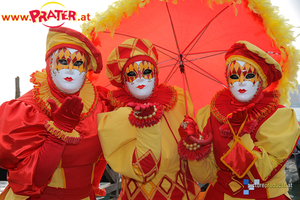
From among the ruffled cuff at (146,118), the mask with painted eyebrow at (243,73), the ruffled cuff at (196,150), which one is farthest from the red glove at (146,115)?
the mask with painted eyebrow at (243,73)

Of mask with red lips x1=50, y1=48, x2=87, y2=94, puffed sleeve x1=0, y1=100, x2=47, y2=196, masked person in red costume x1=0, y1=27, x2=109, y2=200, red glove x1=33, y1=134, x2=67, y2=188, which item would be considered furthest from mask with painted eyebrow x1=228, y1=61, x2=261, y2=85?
puffed sleeve x1=0, y1=100, x2=47, y2=196

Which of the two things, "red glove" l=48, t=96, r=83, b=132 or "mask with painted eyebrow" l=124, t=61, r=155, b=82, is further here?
"mask with painted eyebrow" l=124, t=61, r=155, b=82

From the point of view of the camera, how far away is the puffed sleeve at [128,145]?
190 centimetres

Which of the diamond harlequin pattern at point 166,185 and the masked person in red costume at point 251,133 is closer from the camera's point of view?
the masked person in red costume at point 251,133

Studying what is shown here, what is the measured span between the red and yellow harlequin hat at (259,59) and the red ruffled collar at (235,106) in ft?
0.44

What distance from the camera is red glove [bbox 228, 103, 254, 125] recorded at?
5.85ft

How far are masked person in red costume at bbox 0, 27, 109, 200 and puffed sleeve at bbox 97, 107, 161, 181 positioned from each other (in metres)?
0.14

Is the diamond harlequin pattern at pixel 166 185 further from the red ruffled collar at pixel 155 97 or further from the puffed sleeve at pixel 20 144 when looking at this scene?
the puffed sleeve at pixel 20 144

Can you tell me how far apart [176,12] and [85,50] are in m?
0.84

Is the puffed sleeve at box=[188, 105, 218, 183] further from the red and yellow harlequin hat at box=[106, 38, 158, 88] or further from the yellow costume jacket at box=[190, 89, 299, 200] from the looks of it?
the red and yellow harlequin hat at box=[106, 38, 158, 88]

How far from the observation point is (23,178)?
1.80 metres

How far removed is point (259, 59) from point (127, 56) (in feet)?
3.34

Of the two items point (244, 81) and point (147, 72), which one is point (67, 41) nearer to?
point (147, 72)

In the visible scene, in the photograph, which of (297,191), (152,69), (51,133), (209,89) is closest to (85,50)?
(152,69)
